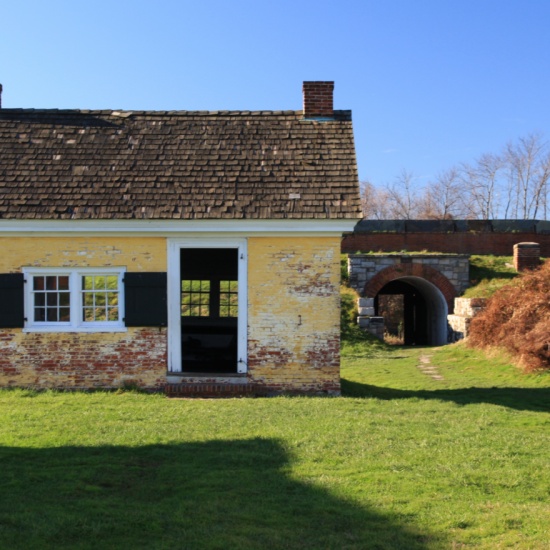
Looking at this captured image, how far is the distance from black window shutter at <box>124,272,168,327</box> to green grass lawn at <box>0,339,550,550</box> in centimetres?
135

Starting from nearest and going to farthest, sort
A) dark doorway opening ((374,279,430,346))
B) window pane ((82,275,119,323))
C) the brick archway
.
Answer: window pane ((82,275,119,323)) < the brick archway < dark doorway opening ((374,279,430,346))

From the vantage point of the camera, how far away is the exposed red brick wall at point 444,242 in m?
27.1

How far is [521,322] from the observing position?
52.3ft

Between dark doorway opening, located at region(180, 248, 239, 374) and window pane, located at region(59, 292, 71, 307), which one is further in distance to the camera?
dark doorway opening, located at region(180, 248, 239, 374)

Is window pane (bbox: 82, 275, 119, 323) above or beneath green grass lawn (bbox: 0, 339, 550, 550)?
above

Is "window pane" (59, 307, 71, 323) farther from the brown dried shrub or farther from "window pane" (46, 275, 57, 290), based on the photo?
the brown dried shrub

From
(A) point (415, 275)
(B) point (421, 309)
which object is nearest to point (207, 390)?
(A) point (415, 275)

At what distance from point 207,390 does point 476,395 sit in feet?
16.0

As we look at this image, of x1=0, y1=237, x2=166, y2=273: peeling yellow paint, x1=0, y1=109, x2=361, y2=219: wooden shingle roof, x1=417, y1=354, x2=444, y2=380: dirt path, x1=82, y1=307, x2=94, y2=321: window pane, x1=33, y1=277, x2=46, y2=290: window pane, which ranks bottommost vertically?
x1=417, y1=354, x2=444, y2=380: dirt path

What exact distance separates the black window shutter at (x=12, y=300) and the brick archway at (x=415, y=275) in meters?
14.0

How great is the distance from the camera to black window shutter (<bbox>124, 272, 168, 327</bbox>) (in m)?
12.2

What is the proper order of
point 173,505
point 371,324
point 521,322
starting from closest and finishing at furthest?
point 173,505, point 521,322, point 371,324

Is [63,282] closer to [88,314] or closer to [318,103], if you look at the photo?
[88,314]

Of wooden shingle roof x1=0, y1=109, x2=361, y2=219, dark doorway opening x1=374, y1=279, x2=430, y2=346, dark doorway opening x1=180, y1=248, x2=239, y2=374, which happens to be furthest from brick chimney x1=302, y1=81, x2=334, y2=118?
dark doorway opening x1=374, y1=279, x2=430, y2=346
